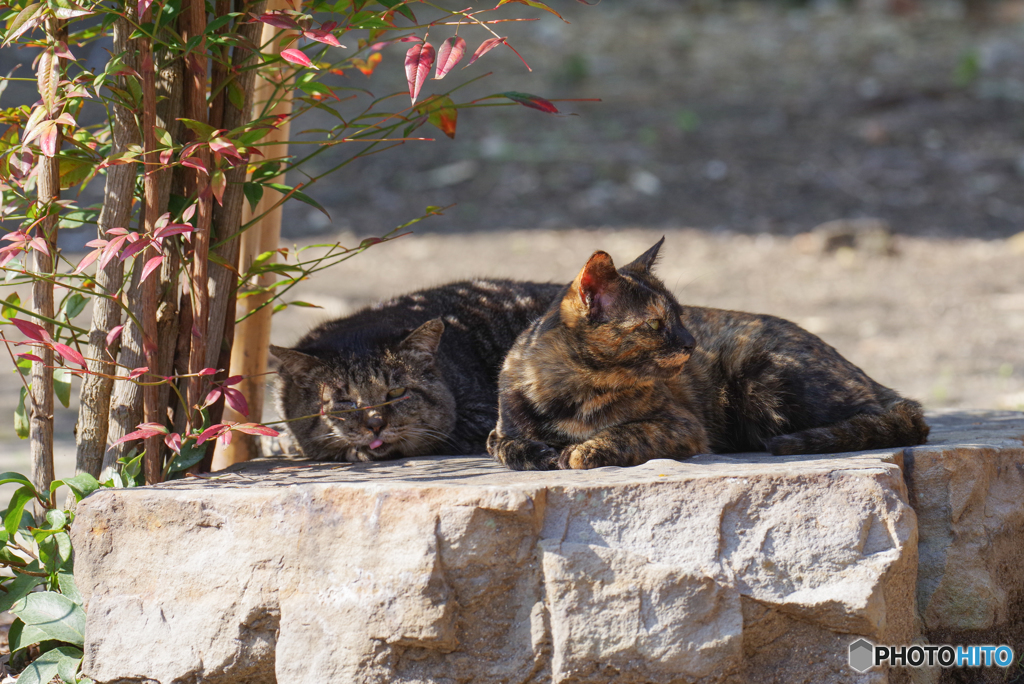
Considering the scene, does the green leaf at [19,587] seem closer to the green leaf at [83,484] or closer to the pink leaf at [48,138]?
the green leaf at [83,484]

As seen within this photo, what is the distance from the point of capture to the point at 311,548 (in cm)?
224

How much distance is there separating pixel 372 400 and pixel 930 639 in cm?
177

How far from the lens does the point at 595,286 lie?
2.61m

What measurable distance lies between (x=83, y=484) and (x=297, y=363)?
82 cm

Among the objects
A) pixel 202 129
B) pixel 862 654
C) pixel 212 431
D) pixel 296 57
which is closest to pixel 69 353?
pixel 212 431

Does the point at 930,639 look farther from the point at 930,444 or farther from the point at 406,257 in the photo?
the point at 406,257

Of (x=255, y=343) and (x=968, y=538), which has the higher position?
(x=255, y=343)

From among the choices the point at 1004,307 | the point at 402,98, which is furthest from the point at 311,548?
the point at 402,98

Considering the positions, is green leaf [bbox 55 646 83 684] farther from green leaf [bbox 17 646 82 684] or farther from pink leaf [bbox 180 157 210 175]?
pink leaf [bbox 180 157 210 175]

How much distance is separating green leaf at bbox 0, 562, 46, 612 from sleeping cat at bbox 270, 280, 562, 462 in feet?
2.80

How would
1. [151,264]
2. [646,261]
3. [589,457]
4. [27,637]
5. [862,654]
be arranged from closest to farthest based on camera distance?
[862,654] < [151,264] < [27,637] < [589,457] < [646,261]

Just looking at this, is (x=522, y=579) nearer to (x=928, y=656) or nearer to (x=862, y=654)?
(x=862, y=654)

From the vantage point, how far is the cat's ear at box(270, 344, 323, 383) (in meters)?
3.15

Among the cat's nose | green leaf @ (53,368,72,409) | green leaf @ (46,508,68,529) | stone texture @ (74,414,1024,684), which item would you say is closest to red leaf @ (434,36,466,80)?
stone texture @ (74,414,1024,684)
